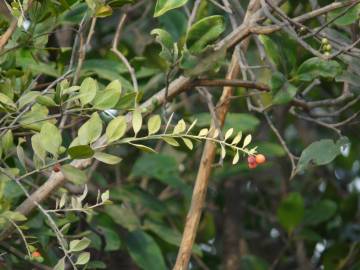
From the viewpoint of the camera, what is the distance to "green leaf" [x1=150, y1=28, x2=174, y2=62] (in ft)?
4.71

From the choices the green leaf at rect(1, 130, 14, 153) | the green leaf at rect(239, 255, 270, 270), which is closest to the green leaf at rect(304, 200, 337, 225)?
the green leaf at rect(239, 255, 270, 270)

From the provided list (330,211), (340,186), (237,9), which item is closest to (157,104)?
(237,9)

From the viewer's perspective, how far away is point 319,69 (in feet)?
5.02

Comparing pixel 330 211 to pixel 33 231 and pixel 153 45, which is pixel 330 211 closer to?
pixel 153 45

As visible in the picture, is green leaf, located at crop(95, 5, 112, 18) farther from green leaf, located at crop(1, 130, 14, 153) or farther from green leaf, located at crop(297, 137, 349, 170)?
green leaf, located at crop(297, 137, 349, 170)

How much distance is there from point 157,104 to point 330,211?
3.46 feet

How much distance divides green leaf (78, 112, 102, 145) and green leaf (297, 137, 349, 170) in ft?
1.46

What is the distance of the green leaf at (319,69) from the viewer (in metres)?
1.52

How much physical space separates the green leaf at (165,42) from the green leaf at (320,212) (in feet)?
4.00

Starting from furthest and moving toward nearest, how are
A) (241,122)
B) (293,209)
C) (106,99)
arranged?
(293,209) < (241,122) < (106,99)

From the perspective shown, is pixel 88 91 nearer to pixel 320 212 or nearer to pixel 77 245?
pixel 77 245

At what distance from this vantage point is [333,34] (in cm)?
169

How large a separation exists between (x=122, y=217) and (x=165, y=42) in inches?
27.2

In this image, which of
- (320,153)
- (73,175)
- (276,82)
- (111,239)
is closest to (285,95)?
(276,82)
